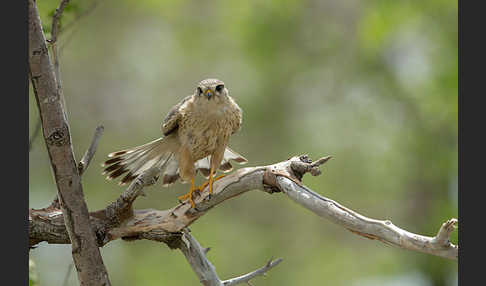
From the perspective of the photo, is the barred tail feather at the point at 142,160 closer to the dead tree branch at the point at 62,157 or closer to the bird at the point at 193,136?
the bird at the point at 193,136

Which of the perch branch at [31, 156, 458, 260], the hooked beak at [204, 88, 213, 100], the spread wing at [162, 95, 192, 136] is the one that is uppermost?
the hooked beak at [204, 88, 213, 100]

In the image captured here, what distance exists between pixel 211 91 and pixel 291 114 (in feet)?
28.1

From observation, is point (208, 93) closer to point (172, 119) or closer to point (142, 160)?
point (172, 119)

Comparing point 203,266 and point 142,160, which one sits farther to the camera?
point 142,160

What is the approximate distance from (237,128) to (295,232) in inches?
321

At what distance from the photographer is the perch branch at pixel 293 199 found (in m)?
2.35

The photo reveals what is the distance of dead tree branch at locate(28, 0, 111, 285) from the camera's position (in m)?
2.57

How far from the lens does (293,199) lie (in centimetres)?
288

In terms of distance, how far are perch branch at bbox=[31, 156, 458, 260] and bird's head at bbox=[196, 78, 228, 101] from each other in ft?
3.22

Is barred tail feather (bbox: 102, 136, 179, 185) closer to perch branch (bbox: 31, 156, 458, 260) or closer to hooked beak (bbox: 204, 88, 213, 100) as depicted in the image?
hooked beak (bbox: 204, 88, 213, 100)

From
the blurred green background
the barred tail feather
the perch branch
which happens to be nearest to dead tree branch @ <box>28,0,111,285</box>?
the perch branch

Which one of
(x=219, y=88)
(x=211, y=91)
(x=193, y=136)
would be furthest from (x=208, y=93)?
(x=193, y=136)

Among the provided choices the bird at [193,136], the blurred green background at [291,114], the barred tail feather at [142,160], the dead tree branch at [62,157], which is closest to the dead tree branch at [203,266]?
the dead tree branch at [62,157]
